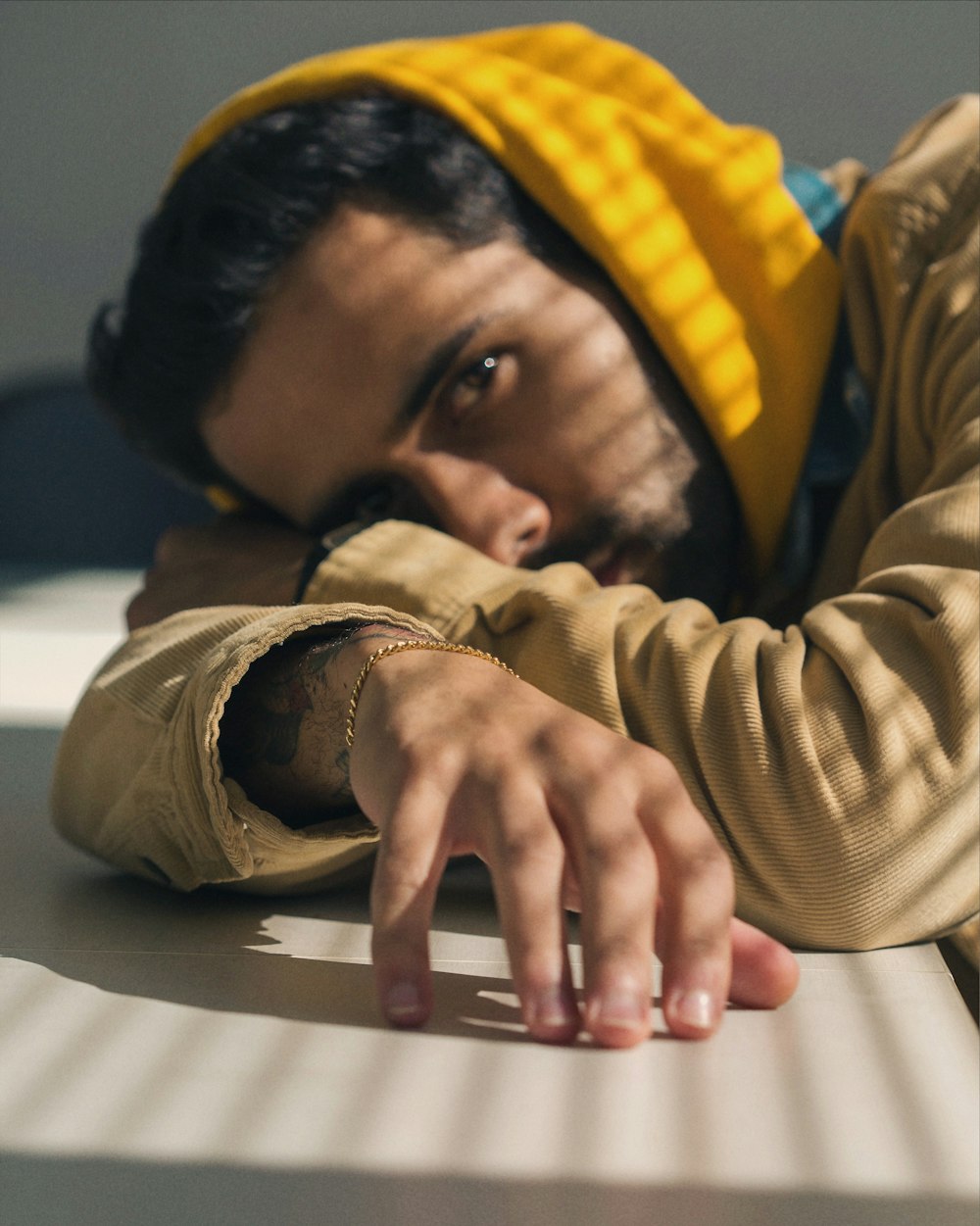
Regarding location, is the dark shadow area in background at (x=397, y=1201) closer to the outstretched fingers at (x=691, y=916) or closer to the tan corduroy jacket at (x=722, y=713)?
the outstretched fingers at (x=691, y=916)

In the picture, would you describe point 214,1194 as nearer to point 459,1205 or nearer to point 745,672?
point 459,1205

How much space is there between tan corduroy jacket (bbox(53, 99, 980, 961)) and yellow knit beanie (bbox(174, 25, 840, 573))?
0.30 meters

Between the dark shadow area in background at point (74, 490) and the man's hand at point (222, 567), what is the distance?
1706mm

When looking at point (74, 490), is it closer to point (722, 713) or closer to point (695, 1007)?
point (722, 713)

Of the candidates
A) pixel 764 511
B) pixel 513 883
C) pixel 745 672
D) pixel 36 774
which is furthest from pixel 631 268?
pixel 513 883

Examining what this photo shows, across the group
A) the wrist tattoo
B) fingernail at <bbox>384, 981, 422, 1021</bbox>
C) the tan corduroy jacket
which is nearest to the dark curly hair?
the tan corduroy jacket

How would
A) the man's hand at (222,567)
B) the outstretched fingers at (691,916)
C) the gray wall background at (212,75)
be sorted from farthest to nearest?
the gray wall background at (212,75) → the man's hand at (222,567) → the outstretched fingers at (691,916)

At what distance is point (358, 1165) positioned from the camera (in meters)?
0.47

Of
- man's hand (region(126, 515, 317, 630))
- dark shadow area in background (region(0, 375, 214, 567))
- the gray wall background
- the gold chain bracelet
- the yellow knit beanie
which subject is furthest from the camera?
dark shadow area in background (region(0, 375, 214, 567))

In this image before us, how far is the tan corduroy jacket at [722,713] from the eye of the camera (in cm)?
70

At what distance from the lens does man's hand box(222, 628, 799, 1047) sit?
54 centimetres

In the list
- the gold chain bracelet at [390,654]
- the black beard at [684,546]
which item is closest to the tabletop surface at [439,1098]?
the gold chain bracelet at [390,654]

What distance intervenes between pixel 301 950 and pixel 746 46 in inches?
96.6

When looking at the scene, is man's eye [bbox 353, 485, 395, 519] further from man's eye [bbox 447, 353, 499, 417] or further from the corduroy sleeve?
the corduroy sleeve
